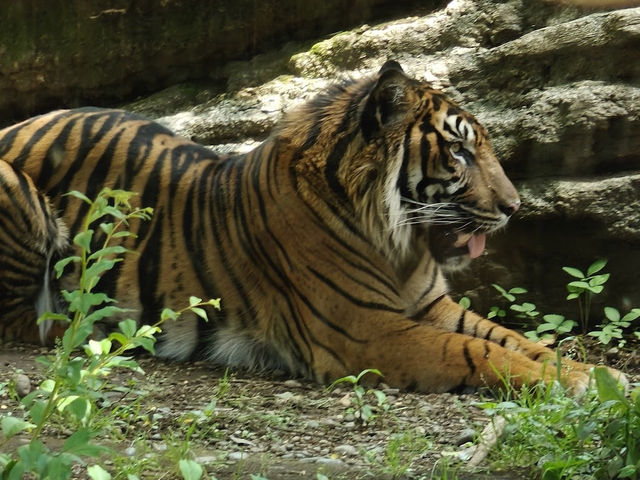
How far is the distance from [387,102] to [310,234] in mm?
761

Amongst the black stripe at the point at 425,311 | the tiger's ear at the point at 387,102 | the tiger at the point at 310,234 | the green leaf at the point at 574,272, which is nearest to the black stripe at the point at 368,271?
the tiger at the point at 310,234

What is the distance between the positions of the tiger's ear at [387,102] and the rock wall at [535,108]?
1.07 metres

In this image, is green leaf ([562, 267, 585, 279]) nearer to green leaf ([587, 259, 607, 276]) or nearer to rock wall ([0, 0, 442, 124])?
green leaf ([587, 259, 607, 276])

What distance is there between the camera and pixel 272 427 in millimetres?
3779

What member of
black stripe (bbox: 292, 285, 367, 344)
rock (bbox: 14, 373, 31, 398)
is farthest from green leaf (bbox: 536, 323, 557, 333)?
rock (bbox: 14, 373, 31, 398)

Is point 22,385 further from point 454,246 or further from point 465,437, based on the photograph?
point 454,246

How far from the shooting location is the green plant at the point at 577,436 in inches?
112

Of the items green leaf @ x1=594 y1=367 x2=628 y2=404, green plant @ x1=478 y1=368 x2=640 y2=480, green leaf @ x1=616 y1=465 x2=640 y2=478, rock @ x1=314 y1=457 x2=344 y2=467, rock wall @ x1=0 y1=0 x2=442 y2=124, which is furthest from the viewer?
rock wall @ x1=0 y1=0 x2=442 y2=124

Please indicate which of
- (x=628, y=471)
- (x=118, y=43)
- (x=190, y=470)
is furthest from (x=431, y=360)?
(x=118, y=43)

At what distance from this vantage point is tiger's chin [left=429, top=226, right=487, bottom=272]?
4.89 metres

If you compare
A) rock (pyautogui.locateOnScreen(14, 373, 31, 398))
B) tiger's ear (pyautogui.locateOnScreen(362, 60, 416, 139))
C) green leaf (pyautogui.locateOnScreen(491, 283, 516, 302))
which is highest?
tiger's ear (pyautogui.locateOnScreen(362, 60, 416, 139))

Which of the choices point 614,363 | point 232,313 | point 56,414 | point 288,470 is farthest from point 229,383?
point 614,363

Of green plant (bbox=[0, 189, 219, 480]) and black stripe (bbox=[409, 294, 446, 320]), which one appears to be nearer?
green plant (bbox=[0, 189, 219, 480])

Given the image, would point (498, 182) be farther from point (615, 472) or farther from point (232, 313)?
point (615, 472)
